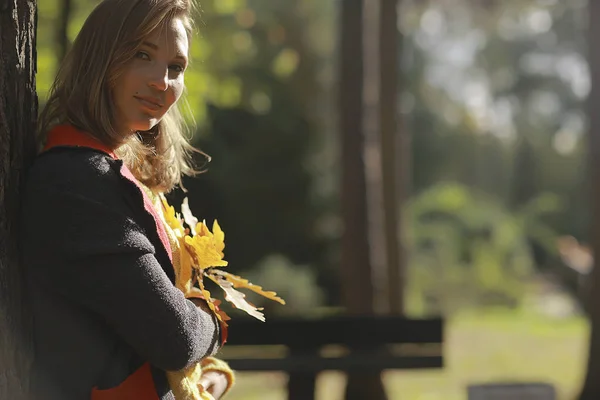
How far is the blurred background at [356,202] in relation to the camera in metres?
7.98

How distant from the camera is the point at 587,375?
8.09 meters

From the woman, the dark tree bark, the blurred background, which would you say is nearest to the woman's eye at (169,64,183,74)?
the woman

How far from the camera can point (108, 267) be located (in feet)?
5.83

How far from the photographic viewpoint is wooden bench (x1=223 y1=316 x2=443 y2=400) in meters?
4.92

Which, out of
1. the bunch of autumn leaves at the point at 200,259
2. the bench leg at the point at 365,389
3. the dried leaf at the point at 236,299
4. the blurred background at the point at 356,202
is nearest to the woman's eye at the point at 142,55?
the bunch of autumn leaves at the point at 200,259

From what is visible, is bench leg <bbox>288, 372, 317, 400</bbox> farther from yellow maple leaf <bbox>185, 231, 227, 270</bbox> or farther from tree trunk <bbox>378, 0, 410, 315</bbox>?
tree trunk <bbox>378, 0, 410, 315</bbox>

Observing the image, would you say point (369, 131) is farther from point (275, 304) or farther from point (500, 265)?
point (500, 265)

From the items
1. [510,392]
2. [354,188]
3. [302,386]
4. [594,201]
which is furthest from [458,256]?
[510,392]

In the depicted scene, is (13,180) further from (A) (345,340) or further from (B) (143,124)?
(A) (345,340)

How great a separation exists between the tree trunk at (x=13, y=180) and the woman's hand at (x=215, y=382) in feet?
1.41

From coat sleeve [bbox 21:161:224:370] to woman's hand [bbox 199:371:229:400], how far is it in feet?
1.14

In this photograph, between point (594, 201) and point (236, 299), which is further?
point (594, 201)

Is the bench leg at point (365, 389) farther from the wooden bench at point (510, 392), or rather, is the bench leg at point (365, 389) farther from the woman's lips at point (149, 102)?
the woman's lips at point (149, 102)

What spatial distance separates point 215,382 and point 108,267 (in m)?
0.58
